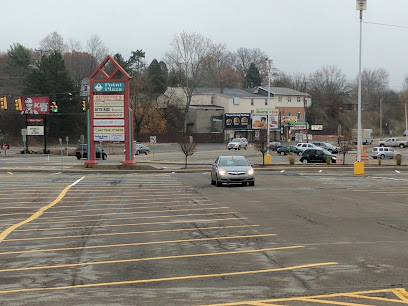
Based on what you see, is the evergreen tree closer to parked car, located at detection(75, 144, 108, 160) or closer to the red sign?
the red sign

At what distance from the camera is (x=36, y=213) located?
569 inches

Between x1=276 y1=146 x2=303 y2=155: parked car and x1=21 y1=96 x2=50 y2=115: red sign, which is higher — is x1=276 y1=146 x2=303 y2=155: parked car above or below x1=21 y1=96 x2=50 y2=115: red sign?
below

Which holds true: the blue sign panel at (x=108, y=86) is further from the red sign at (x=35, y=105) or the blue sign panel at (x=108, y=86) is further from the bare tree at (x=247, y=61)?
the bare tree at (x=247, y=61)

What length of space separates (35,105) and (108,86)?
101ft

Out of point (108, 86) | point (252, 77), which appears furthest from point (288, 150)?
point (252, 77)

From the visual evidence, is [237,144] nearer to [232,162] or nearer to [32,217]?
[232,162]

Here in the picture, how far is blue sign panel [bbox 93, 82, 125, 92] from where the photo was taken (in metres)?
37.6

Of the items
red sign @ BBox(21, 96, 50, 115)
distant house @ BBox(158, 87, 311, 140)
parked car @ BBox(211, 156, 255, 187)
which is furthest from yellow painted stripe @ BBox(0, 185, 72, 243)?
distant house @ BBox(158, 87, 311, 140)

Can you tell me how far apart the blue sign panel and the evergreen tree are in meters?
102

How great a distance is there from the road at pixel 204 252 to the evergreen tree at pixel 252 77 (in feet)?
401

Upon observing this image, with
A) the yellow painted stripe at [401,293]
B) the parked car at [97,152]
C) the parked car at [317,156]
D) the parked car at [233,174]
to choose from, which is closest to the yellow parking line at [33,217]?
the parked car at [233,174]

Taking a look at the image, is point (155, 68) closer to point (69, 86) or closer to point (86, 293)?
point (69, 86)

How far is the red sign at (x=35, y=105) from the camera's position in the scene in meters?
64.5

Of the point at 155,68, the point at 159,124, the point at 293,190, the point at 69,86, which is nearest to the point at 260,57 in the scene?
the point at 155,68
